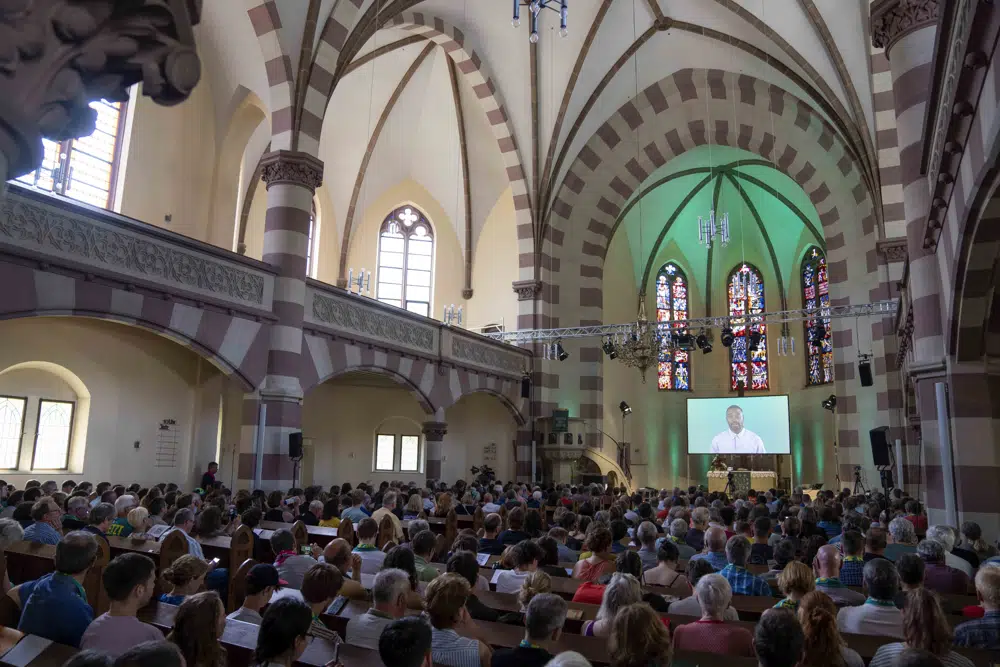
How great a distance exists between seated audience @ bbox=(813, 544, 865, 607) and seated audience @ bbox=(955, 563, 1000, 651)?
79 cm

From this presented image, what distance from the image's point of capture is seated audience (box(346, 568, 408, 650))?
3.77 meters

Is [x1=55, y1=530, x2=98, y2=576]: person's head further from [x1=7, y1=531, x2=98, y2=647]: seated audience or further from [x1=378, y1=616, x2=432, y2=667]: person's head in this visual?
[x1=378, y1=616, x2=432, y2=667]: person's head

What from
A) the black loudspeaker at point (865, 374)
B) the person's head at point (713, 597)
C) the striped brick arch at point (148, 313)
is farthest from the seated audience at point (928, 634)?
the black loudspeaker at point (865, 374)

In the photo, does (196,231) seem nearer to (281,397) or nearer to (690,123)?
(281,397)

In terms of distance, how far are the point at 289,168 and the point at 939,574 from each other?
12.0 meters

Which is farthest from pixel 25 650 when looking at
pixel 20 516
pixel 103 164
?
pixel 103 164

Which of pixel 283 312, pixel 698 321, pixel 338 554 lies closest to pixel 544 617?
pixel 338 554

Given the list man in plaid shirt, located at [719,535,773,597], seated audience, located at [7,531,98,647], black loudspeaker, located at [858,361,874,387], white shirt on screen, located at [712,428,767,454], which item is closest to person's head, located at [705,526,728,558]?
man in plaid shirt, located at [719,535,773,597]

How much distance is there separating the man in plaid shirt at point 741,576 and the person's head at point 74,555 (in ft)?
13.4

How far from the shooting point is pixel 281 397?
13234mm

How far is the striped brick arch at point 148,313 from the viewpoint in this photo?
372 inches

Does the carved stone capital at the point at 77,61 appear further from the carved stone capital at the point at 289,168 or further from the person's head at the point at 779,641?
the carved stone capital at the point at 289,168

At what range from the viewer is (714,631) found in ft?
12.4

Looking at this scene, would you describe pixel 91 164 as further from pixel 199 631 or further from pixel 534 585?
pixel 199 631
